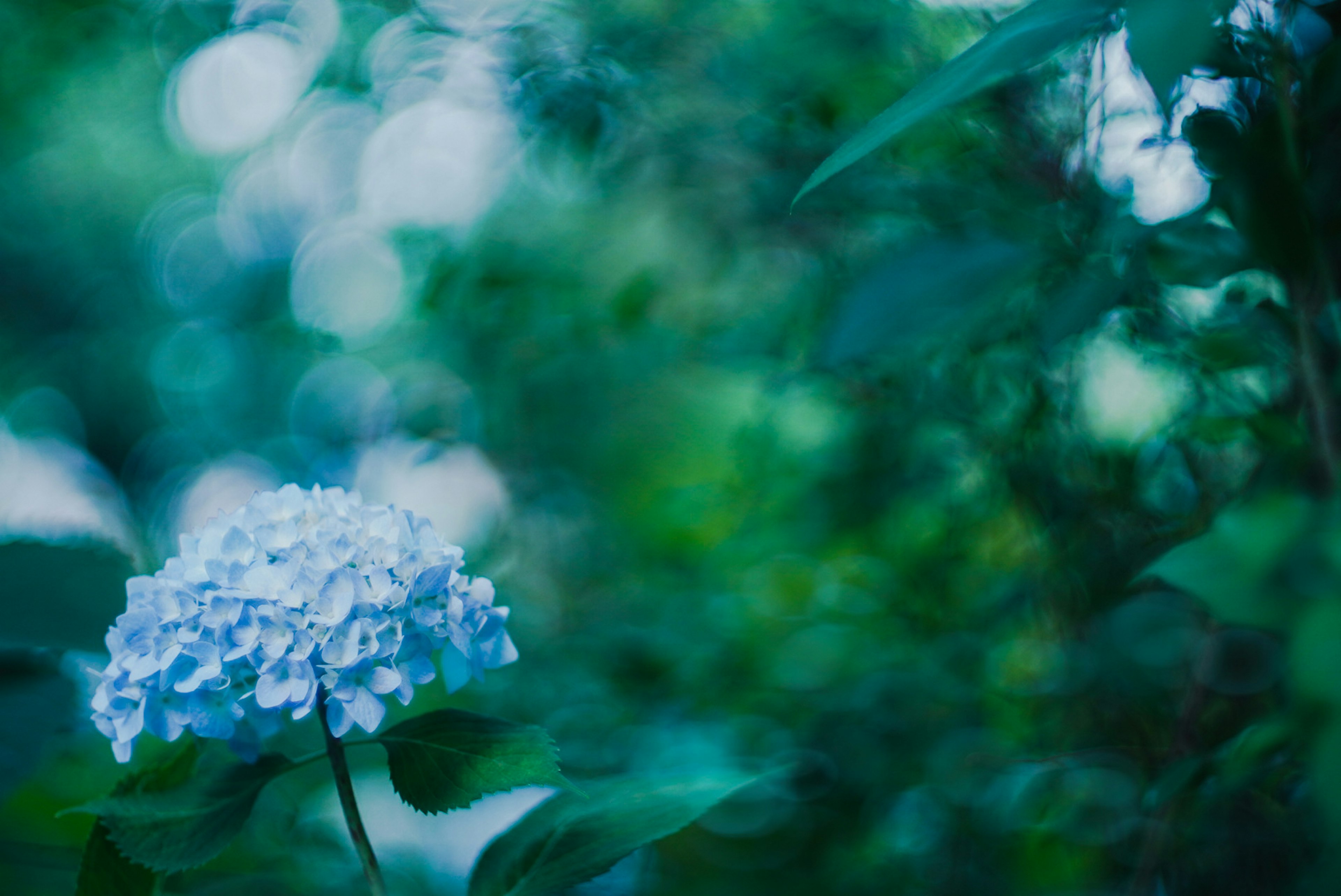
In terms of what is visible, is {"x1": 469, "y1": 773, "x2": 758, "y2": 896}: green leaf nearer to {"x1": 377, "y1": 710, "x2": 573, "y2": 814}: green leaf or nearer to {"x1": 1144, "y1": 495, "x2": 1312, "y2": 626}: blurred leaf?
{"x1": 377, "y1": 710, "x2": 573, "y2": 814}: green leaf

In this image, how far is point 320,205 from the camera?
3.29 m

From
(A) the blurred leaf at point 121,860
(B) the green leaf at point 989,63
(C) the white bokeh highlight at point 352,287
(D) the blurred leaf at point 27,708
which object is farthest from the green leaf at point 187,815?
(C) the white bokeh highlight at point 352,287

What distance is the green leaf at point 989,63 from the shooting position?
14.1 inches

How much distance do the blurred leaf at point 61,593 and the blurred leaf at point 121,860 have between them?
0.38 feet

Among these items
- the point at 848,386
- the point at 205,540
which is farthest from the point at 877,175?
the point at 205,540

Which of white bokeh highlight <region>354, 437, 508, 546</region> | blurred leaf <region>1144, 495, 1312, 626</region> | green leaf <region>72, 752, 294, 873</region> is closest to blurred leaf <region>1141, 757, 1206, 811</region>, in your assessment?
blurred leaf <region>1144, 495, 1312, 626</region>

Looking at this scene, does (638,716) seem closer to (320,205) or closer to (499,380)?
(499,380)

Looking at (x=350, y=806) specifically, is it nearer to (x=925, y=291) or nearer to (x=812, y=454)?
(x=925, y=291)

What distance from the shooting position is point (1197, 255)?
0.58 m

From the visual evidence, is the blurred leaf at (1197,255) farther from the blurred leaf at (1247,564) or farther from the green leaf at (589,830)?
the green leaf at (589,830)

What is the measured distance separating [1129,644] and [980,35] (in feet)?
2.30

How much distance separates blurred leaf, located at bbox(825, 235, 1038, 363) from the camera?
0.60m

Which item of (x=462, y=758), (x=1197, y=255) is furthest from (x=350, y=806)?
(x=1197, y=255)

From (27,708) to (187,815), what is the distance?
0.25 metres
